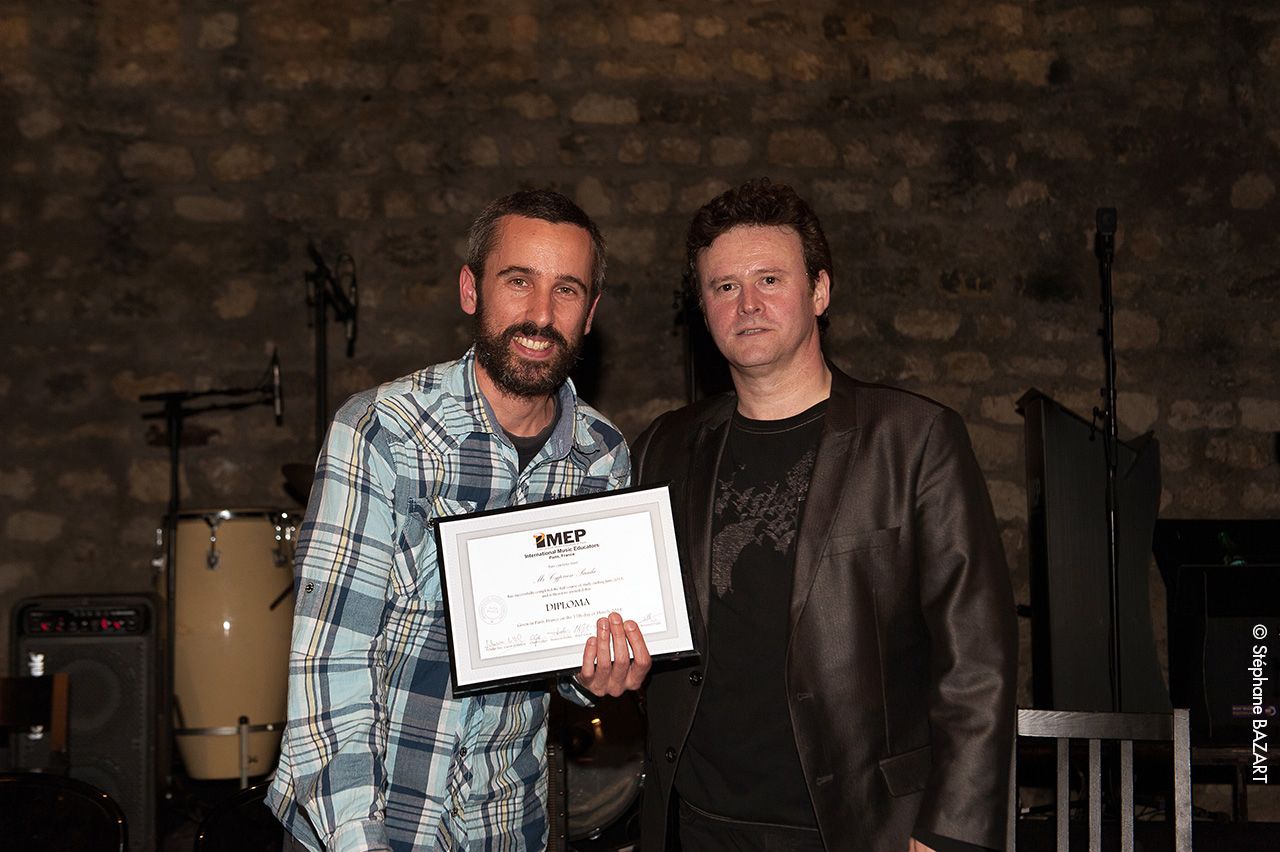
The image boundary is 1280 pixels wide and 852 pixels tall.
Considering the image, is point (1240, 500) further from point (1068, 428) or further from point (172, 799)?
point (172, 799)

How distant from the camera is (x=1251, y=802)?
4.66 metres

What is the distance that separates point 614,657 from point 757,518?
0.34 metres

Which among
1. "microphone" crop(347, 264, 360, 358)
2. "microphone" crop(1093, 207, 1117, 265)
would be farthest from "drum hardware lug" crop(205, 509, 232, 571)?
"microphone" crop(1093, 207, 1117, 265)

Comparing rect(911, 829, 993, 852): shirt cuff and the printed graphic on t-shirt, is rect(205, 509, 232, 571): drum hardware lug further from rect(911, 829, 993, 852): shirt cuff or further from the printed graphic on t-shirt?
rect(911, 829, 993, 852): shirt cuff

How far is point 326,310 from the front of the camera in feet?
16.1

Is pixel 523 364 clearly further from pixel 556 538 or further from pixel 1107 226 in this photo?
pixel 1107 226

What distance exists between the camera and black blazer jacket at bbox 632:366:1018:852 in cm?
174

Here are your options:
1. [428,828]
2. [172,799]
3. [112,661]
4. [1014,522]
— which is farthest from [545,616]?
[1014,522]

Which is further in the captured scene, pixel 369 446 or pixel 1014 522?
pixel 1014 522

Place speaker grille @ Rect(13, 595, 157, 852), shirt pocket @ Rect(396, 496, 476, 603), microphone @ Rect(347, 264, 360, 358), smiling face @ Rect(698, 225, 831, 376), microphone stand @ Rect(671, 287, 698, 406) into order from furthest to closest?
microphone @ Rect(347, 264, 360, 358)
microphone stand @ Rect(671, 287, 698, 406)
speaker grille @ Rect(13, 595, 157, 852)
smiling face @ Rect(698, 225, 831, 376)
shirt pocket @ Rect(396, 496, 476, 603)

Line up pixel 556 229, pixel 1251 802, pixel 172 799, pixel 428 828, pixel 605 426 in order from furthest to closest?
pixel 1251 802 → pixel 172 799 → pixel 605 426 → pixel 556 229 → pixel 428 828

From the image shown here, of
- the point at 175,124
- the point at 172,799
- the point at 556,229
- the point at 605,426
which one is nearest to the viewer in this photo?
the point at 556,229

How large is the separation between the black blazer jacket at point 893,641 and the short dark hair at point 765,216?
0.96 feet

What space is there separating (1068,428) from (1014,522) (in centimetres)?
66
